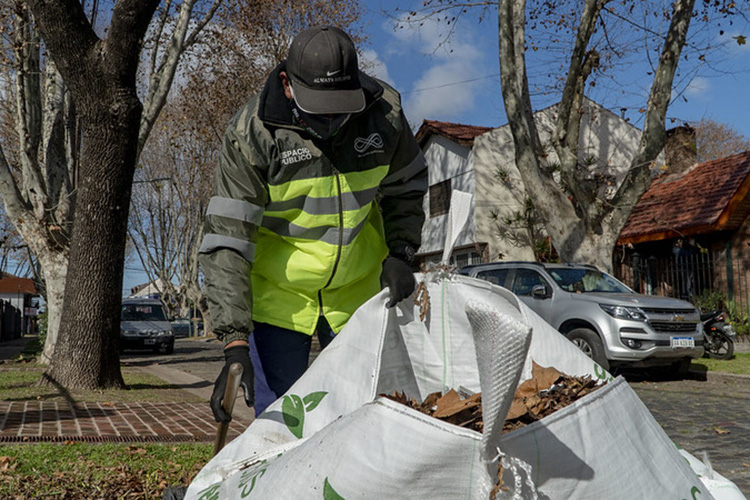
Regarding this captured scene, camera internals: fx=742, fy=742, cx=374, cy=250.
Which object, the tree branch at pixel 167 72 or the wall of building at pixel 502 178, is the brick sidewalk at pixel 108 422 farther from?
the wall of building at pixel 502 178

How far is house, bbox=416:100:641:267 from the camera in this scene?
2384cm

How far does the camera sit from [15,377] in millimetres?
10352

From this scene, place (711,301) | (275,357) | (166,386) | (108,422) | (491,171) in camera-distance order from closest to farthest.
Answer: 1. (275,357)
2. (108,422)
3. (166,386)
4. (711,301)
5. (491,171)

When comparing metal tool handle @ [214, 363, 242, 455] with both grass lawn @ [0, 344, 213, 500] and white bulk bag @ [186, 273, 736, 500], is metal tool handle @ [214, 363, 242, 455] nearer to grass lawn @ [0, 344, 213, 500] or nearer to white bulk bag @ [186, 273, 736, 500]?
white bulk bag @ [186, 273, 736, 500]

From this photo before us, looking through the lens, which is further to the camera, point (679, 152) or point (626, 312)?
point (679, 152)

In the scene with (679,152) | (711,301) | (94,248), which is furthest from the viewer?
(679,152)

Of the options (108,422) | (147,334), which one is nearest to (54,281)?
(108,422)

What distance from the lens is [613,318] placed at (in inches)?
396

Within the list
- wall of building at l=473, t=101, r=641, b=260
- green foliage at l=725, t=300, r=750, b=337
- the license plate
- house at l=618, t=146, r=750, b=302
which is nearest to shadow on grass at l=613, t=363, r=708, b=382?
the license plate

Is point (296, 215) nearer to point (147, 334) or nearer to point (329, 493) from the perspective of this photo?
point (329, 493)

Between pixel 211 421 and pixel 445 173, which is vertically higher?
pixel 445 173

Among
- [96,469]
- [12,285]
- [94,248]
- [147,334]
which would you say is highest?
[12,285]

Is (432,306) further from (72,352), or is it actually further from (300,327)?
(72,352)

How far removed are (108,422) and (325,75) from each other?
16.4ft
